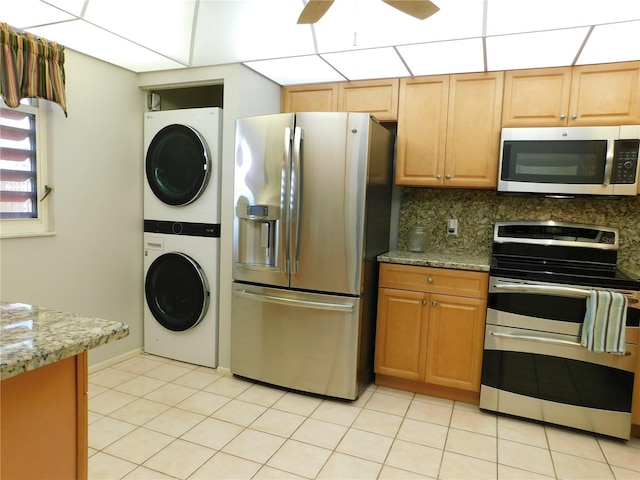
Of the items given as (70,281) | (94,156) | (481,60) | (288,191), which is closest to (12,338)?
(288,191)

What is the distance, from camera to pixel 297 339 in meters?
2.72

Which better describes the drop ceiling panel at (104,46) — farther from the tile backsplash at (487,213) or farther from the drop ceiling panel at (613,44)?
the drop ceiling panel at (613,44)

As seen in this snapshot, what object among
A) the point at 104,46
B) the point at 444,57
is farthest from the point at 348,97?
the point at 104,46

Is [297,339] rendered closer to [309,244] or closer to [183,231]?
[309,244]

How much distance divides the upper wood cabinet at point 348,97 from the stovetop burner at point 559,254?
3.79ft

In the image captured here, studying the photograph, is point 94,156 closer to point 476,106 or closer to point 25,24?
point 25,24

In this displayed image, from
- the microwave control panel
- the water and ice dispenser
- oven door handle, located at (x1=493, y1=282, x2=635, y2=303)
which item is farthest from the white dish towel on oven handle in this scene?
the water and ice dispenser

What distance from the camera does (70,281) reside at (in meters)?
2.78

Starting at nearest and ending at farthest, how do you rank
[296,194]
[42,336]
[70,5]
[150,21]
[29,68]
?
1. [42,336]
2. [70,5]
3. [29,68]
4. [150,21]
5. [296,194]

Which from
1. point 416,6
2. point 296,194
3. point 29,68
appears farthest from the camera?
point 296,194

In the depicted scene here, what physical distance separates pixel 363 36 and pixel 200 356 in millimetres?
2486

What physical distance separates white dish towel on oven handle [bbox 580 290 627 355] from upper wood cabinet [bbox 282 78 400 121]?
172 centimetres

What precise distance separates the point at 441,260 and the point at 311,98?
1.57 meters

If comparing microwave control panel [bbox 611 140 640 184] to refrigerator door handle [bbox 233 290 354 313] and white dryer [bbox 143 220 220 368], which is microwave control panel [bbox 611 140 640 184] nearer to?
refrigerator door handle [bbox 233 290 354 313]
